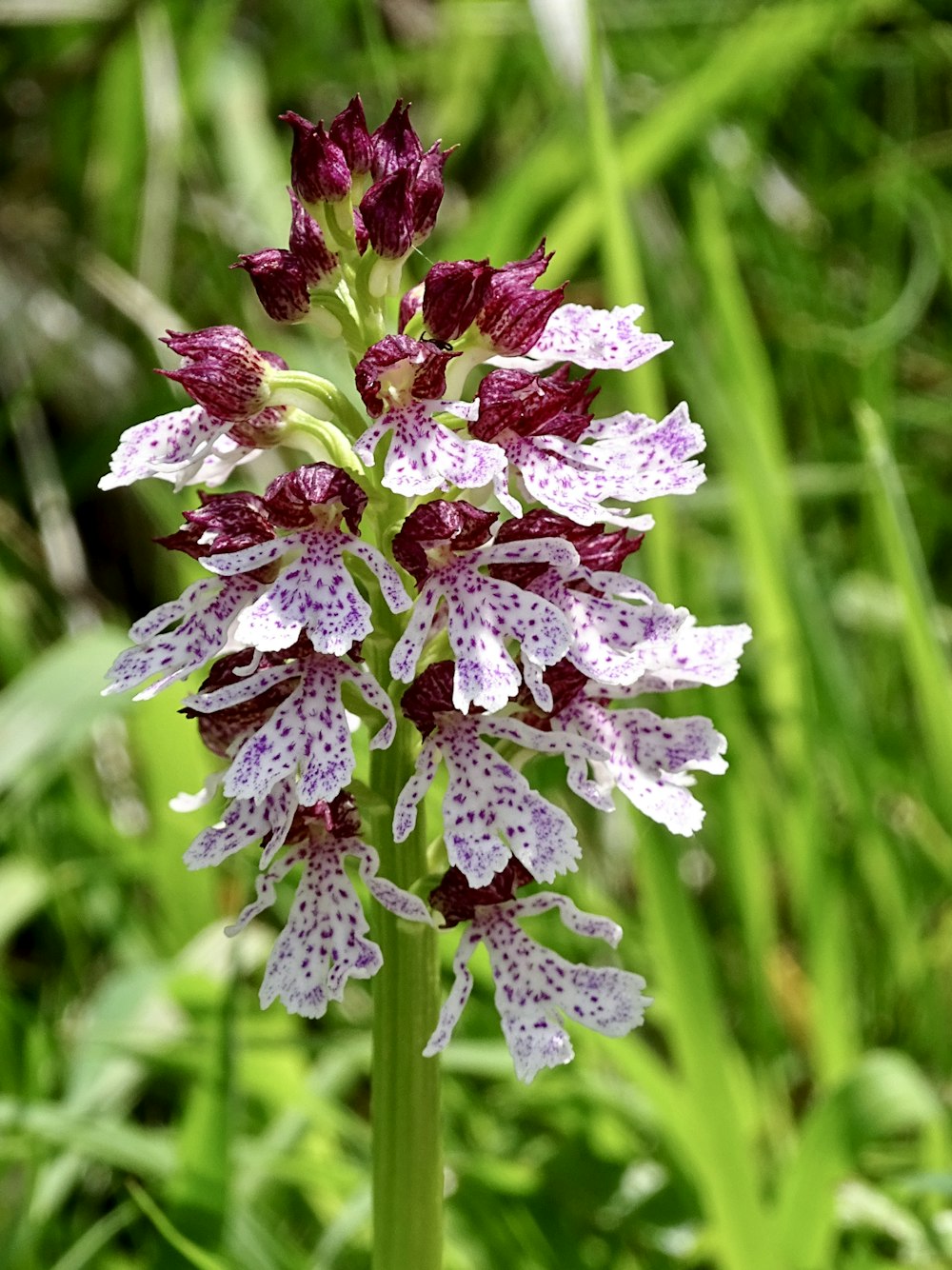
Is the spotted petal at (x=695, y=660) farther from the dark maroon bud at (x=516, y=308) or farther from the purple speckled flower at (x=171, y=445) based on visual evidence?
the purple speckled flower at (x=171, y=445)

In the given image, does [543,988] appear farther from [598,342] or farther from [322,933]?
[598,342]

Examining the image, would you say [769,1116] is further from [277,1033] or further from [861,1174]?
[277,1033]

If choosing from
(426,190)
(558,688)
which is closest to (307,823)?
(558,688)

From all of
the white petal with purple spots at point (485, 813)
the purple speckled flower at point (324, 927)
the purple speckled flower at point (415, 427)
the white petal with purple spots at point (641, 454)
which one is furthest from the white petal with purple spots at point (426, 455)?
the purple speckled flower at point (324, 927)

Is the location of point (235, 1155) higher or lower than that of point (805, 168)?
lower

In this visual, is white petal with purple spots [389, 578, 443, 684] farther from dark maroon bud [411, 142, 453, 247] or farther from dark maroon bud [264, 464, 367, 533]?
dark maroon bud [411, 142, 453, 247]

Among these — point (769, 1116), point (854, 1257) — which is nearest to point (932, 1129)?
point (854, 1257)

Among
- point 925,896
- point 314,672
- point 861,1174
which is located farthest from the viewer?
point 925,896
